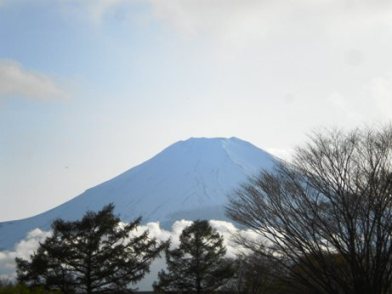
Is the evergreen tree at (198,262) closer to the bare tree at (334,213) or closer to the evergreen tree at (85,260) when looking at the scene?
the evergreen tree at (85,260)

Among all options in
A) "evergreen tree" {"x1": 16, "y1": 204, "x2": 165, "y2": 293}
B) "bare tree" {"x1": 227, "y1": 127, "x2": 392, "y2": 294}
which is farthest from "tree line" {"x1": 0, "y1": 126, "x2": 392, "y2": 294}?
"evergreen tree" {"x1": 16, "y1": 204, "x2": 165, "y2": 293}

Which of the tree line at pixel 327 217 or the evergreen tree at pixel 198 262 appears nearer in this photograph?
the tree line at pixel 327 217

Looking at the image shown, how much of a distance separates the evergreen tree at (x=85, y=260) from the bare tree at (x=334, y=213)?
1284 cm

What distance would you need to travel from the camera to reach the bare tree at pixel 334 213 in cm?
1483

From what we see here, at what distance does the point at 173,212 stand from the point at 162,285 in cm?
10028

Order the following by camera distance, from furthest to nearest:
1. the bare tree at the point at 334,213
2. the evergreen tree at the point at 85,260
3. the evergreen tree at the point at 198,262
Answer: the evergreen tree at the point at 198,262, the evergreen tree at the point at 85,260, the bare tree at the point at 334,213

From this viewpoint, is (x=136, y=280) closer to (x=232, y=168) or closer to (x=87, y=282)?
(x=87, y=282)

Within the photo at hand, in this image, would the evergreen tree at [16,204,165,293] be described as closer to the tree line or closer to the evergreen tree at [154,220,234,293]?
the evergreen tree at [154,220,234,293]

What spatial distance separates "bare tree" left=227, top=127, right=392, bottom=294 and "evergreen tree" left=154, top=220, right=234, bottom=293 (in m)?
16.0

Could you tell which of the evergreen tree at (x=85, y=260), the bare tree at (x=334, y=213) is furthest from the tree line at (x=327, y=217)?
the evergreen tree at (x=85, y=260)

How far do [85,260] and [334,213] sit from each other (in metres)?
15.5

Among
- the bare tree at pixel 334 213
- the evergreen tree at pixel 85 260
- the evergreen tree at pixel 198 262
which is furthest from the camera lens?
the evergreen tree at pixel 198 262

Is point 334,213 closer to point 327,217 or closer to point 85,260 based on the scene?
point 327,217

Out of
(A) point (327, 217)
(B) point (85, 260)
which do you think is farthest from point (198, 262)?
(A) point (327, 217)
